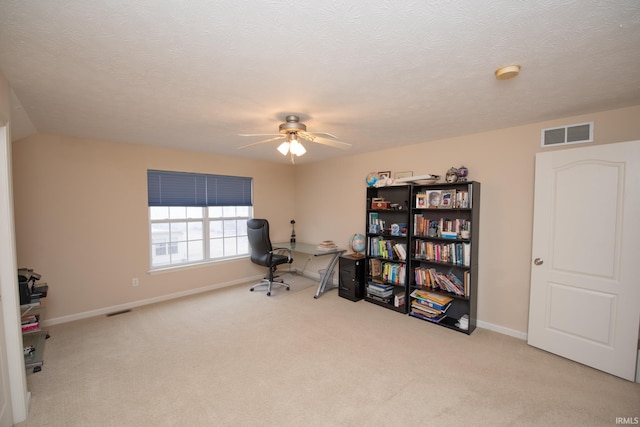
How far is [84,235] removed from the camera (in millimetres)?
3391

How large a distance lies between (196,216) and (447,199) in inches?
149

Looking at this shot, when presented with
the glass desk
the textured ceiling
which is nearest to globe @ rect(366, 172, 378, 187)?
the glass desk

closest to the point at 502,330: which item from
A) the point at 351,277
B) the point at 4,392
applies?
the point at 351,277

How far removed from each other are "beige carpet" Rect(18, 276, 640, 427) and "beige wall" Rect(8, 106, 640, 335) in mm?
520

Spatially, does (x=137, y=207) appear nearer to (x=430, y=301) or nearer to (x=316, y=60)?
(x=316, y=60)

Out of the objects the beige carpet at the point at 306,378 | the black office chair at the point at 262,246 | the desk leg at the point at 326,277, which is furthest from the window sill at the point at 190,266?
the desk leg at the point at 326,277

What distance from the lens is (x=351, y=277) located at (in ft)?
13.2

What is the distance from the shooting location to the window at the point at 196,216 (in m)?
4.04

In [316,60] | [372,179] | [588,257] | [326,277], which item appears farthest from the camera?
[326,277]

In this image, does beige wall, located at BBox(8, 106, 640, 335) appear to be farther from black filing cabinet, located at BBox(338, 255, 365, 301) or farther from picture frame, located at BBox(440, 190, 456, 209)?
black filing cabinet, located at BBox(338, 255, 365, 301)

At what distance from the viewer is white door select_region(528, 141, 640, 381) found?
7.22ft

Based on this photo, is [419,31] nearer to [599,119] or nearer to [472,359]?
[599,119]

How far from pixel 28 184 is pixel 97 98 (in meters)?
1.86

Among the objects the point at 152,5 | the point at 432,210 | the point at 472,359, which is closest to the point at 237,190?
the point at 432,210
